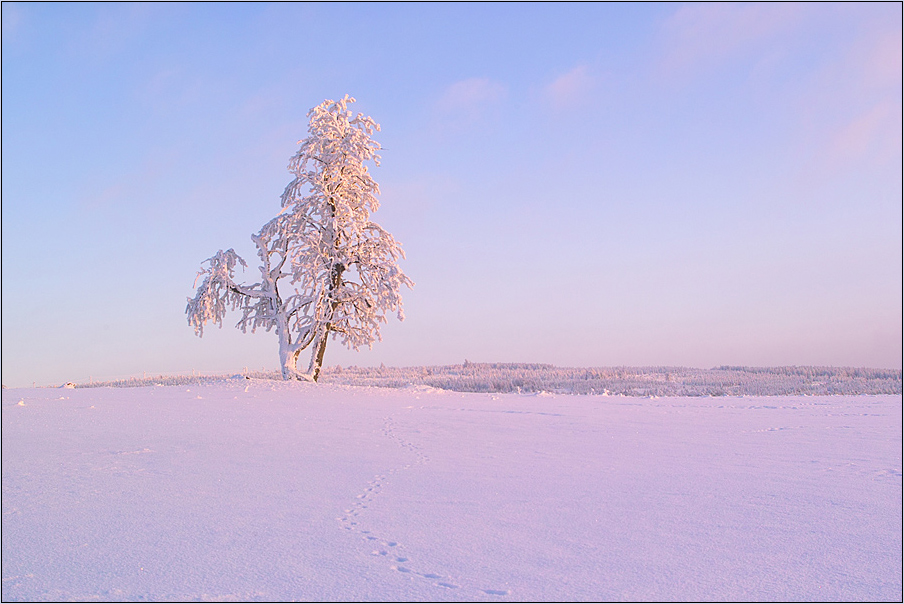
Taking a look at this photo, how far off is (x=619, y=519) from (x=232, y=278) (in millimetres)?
20444

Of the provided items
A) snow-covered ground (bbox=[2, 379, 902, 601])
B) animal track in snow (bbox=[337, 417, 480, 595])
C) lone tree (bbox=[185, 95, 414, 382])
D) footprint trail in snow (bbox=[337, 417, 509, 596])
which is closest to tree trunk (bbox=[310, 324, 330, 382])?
lone tree (bbox=[185, 95, 414, 382])

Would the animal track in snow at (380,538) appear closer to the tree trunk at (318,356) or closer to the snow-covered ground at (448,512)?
the snow-covered ground at (448,512)

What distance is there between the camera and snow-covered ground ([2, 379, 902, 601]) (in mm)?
3973

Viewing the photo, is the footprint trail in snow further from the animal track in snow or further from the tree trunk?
the tree trunk

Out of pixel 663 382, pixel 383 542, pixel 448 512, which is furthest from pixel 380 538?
pixel 663 382

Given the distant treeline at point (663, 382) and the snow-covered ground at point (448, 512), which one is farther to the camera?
the distant treeline at point (663, 382)

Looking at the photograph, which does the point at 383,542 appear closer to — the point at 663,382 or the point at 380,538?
the point at 380,538

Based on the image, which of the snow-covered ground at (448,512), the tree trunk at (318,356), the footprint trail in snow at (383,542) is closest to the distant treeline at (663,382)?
the tree trunk at (318,356)

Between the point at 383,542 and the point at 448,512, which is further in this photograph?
the point at 448,512

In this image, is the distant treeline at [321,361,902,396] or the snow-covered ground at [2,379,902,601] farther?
the distant treeline at [321,361,902,396]

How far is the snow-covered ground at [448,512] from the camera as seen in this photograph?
13.0ft

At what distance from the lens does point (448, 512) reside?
5422 millimetres

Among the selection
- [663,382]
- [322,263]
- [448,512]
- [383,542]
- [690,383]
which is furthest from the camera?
[690,383]

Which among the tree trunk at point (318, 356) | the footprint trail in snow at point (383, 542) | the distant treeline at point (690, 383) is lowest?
the footprint trail in snow at point (383, 542)
